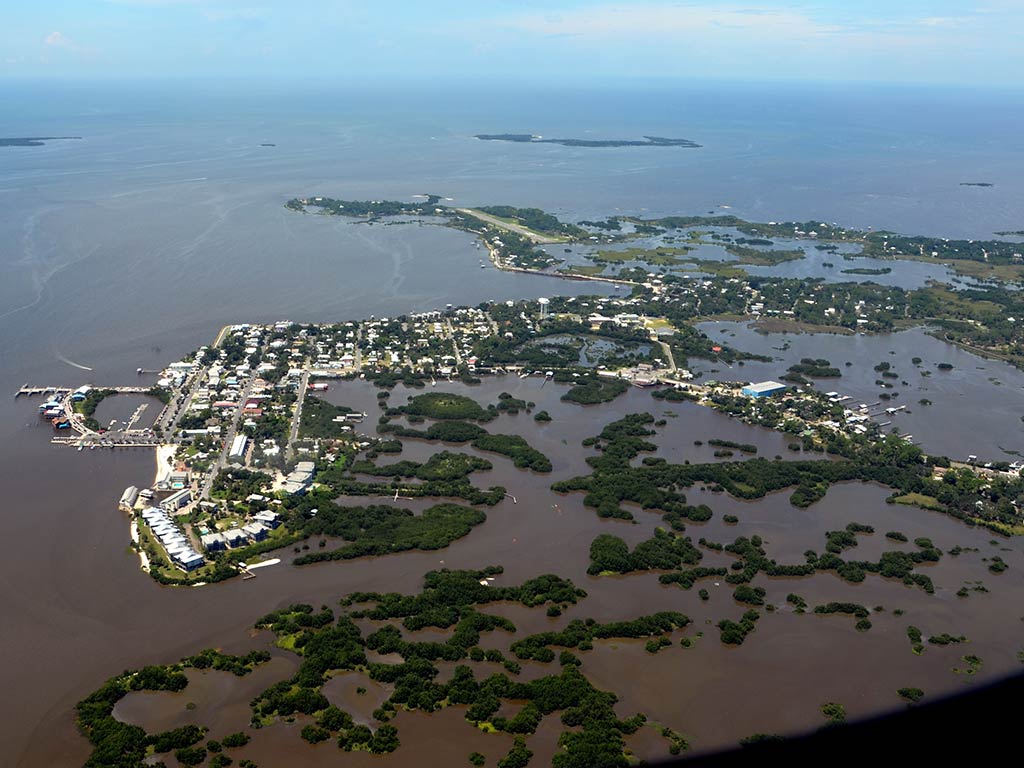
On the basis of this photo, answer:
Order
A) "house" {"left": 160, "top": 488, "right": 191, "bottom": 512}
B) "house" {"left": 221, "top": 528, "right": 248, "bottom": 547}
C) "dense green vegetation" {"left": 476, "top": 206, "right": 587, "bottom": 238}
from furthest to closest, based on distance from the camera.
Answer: "dense green vegetation" {"left": 476, "top": 206, "right": 587, "bottom": 238} → "house" {"left": 160, "top": 488, "right": 191, "bottom": 512} → "house" {"left": 221, "top": 528, "right": 248, "bottom": 547}

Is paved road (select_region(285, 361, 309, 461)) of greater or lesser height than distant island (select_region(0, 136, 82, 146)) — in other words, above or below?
below

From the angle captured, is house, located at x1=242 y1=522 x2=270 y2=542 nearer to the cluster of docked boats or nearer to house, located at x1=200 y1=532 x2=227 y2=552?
house, located at x1=200 y1=532 x2=227 y2=552

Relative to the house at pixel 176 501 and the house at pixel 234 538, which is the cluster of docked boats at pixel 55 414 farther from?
the house at pixel 234 538

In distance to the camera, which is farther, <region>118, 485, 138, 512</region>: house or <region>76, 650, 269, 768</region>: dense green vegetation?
<region>118, 485, 138, 512</region>: house

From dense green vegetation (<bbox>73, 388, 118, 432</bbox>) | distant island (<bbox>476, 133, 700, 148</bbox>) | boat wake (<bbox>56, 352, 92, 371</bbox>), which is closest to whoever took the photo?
dense green vegetation (<bbox>73, 388, 118, 432</bbox>)

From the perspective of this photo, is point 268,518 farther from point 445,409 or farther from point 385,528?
point 445,409

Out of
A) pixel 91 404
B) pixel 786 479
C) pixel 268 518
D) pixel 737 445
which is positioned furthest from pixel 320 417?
pixel 786 479

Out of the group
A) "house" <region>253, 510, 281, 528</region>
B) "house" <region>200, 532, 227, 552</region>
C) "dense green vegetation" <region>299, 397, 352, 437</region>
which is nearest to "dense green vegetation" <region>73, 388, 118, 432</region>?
"dense green vegetation" <region>299, 397, 352, 437</region>

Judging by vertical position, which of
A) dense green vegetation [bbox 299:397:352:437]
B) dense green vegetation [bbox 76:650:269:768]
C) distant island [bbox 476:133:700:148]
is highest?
distant island [bbox 476:133:700:148]

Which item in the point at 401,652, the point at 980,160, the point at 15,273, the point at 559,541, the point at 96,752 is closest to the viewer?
the point at 96,752

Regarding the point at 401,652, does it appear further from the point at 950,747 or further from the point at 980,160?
the point at 980,160

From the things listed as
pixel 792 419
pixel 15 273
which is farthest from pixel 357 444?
pixel 15 273
